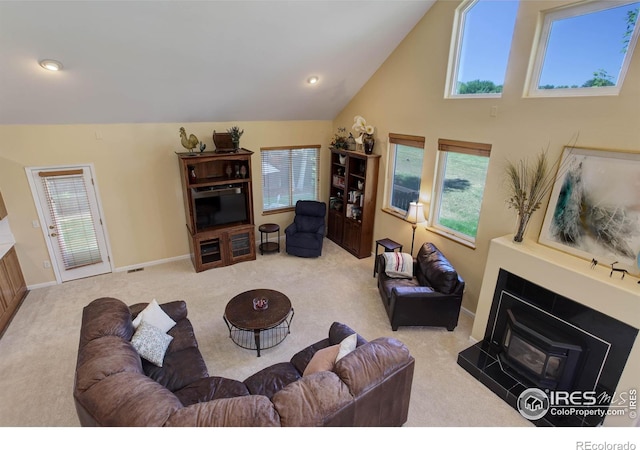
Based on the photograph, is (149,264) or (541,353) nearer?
(541,353)

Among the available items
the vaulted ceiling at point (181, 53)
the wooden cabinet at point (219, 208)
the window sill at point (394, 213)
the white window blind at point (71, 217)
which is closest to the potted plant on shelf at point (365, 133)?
the vaulted ceiling at point (181, 53)

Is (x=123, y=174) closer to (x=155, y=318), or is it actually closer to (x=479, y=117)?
(x=155, y=318)

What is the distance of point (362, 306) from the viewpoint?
4.85 metres

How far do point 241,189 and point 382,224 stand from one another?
2.78m

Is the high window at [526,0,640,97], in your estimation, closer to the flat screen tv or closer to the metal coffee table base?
the metal coffee table base

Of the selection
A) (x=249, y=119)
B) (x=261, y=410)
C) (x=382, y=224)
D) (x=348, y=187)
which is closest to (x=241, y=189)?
(x=249, y=119)

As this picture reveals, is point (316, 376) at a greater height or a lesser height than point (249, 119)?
lesser

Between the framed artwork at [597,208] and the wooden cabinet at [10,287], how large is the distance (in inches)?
268

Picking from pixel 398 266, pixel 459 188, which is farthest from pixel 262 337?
pixel 459 188

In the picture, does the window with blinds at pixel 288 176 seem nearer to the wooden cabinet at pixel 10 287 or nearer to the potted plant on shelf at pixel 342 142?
the potted plant on shelf at pixel 342 142

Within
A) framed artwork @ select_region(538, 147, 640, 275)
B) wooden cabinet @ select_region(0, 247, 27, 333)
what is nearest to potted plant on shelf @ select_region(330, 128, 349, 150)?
framed artwork @ select_region(538, 147, 640, 275)

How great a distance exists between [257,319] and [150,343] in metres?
1.12

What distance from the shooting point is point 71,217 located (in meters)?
5.25

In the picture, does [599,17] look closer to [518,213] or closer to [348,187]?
[518,213]
